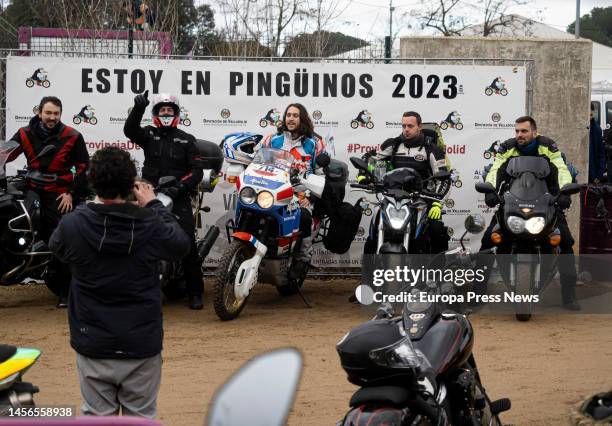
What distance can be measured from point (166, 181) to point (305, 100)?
2.86 meters

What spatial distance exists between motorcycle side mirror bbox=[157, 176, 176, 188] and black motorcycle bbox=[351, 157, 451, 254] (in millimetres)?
1685

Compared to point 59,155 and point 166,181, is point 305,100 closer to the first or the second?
point 166,181

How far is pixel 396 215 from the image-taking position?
9.74m

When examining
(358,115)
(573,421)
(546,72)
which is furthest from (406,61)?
(573,421)

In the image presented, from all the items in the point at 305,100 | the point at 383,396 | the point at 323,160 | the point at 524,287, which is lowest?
the point at 524,287

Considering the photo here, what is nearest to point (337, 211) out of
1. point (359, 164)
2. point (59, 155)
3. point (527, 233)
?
point (359, 164)

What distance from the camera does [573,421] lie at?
5398 millimetres

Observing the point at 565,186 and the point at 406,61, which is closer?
the point at 565,186

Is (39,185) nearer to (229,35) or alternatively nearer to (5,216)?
(5,216)

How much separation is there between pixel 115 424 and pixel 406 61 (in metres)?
10.2

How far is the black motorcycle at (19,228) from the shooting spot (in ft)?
31.2

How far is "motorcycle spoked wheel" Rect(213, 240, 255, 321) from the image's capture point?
9.30 meters

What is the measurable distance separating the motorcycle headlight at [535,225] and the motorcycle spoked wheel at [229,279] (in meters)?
2.49

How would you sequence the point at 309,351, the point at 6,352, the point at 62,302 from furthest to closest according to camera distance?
the point at 62,302
the point at 309,351
the point at 6,352
